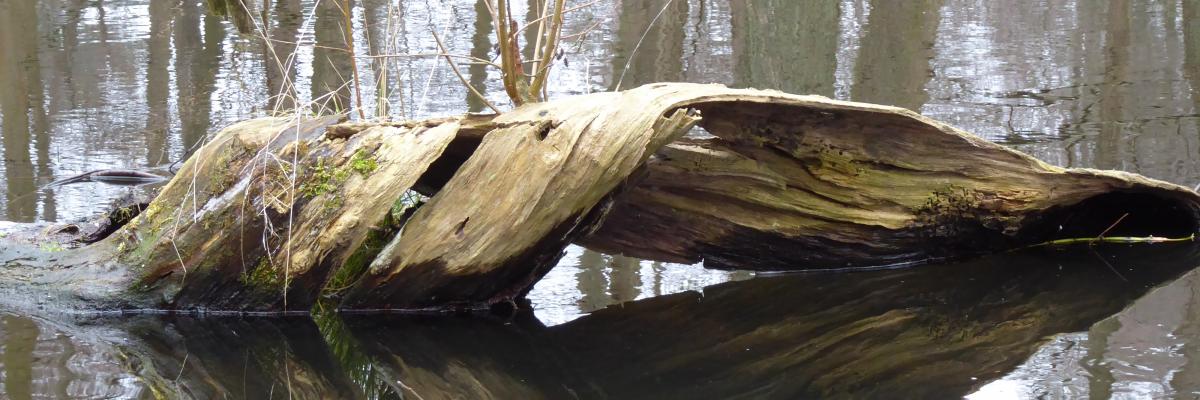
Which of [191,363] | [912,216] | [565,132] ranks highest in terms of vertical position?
[565,132]

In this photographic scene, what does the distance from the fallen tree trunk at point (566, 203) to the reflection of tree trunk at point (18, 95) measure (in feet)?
5.83

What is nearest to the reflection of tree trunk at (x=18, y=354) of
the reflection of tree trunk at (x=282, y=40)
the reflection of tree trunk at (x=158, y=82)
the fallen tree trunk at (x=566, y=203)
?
the fallen tree trunk at (x=566, y=203)

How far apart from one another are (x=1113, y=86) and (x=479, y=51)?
17.0ft

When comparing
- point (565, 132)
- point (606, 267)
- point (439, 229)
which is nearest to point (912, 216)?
point (606, 267)

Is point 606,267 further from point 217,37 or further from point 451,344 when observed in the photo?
point 217,37

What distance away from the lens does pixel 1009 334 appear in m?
4.06

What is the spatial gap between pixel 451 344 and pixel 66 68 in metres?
7.09

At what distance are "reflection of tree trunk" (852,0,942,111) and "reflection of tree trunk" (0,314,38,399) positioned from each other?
554cm

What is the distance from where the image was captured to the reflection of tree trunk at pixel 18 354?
3.73m

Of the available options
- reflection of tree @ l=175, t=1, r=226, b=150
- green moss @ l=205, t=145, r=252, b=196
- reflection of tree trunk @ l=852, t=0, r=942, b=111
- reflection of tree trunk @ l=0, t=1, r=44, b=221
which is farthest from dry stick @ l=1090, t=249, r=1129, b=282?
reflection of tree @ l=175, t=1, r=226, b=150

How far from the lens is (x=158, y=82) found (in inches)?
361

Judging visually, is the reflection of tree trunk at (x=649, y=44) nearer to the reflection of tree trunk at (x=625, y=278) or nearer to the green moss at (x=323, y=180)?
the reflection of tree trunk at (x=625, y=278)

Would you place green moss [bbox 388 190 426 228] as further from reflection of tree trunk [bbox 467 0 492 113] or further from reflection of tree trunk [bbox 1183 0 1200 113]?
reflection of tree trunk [bbox 1183 0 1200 113]

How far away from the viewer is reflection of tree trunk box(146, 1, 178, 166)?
734 centimetres
